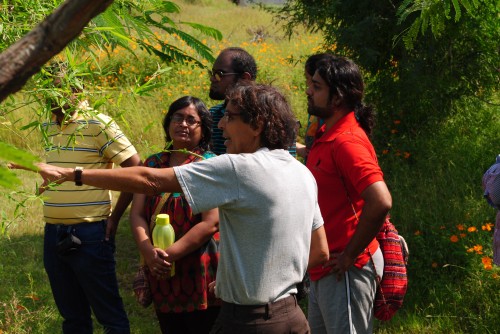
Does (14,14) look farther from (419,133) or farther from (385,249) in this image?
(419,133)

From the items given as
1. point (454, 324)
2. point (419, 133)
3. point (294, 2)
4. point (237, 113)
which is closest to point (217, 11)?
point (294, 2)

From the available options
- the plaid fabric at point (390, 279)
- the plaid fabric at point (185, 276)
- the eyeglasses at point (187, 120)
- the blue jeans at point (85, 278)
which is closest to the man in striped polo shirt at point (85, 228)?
the blue jeans at point (85, 278)

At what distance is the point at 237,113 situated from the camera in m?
2.70

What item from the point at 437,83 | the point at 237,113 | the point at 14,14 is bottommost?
the point at 437,83

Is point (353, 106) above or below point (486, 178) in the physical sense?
above

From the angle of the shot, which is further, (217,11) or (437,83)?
(217,11)

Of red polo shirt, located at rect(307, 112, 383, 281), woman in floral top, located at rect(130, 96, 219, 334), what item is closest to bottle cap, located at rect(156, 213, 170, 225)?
woman in floral top, located at rect(130, 96, 219, 334)

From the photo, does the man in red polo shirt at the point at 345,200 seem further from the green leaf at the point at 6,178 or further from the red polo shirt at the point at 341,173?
the green leaf at the point at 6,178

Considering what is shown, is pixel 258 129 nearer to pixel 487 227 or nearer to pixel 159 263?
pixel 159 263

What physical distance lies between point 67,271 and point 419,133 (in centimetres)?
400

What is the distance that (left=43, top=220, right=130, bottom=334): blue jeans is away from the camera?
411cm

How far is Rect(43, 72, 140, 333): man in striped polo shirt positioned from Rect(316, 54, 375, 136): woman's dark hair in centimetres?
122

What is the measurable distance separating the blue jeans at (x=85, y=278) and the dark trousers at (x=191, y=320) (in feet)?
1.67

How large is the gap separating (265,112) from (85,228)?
70.4 inches
